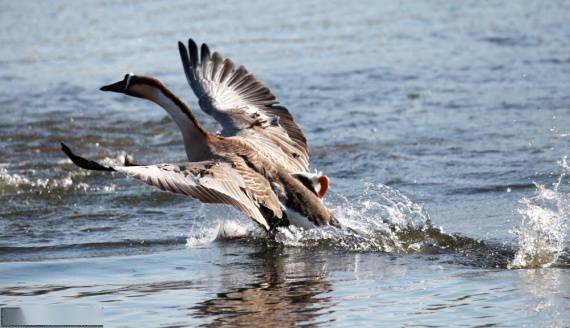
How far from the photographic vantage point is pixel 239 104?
1005 cm

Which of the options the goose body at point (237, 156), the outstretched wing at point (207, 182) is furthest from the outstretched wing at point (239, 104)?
the outstretched wing at point (207, 182)

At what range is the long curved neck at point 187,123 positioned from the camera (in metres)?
8.36

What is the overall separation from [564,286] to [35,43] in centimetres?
1472

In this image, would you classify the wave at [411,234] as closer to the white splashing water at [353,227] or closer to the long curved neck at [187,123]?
the white splashing water at [353,227]

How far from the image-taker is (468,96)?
14469mm

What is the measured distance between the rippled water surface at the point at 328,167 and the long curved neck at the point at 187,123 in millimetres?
709

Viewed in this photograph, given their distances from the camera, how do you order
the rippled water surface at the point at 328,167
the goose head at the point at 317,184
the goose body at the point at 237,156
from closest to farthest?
1. the rippled water surface at the point at 328,167
2. the goose body at the point at 237,156
3. the goose head at the point at 317,184

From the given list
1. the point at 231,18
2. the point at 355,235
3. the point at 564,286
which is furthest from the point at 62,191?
the point at 231,18

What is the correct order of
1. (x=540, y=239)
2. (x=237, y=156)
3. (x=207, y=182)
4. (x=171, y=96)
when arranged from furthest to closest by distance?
(x=237, y=156) → (x=171, y=96) → (x=540, y=239) → (x=207, y=182)

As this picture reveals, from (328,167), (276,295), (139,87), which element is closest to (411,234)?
(276,295)

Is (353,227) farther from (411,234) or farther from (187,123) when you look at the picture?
(187,123)

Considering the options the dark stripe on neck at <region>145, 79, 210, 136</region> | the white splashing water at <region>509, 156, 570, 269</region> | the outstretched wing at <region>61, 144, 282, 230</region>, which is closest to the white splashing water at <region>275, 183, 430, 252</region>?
the outstretched wing at <region>61, 144, 282, 230</region>

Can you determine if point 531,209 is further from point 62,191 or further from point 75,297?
point 62,191

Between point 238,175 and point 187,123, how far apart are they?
79cm
